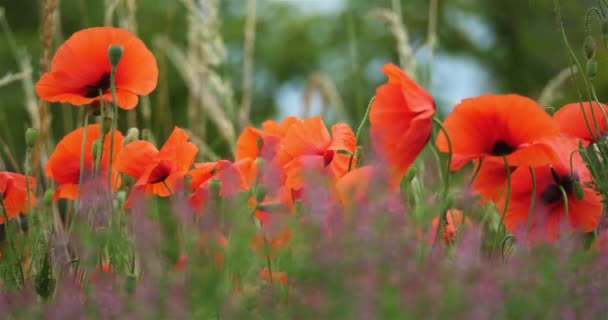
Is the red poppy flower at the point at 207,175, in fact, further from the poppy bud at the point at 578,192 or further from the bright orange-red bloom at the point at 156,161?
the poppy bud at the point at 578,192

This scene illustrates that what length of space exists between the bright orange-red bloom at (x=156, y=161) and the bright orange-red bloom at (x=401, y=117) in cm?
30

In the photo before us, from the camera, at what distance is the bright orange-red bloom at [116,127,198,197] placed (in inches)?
47.3

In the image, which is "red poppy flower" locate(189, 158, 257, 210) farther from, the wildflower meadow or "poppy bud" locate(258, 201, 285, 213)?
"poppy bud" locate(258, 201, 285, 213)

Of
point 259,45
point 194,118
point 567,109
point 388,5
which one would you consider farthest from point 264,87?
point 567,109

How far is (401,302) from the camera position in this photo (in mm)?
678

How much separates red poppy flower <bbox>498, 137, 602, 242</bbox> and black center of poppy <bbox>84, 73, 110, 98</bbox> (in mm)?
526

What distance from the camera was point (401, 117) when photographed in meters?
1.03

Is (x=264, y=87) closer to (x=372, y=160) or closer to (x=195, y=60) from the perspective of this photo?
(x=195, y=60)

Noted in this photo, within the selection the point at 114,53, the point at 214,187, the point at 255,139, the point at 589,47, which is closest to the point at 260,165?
the point at 214,187

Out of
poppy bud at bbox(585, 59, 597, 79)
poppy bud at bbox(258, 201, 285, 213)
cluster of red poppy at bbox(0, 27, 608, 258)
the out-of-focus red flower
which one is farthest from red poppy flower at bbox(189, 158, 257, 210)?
poppy bud at bbox(585, 59, 597, 79)

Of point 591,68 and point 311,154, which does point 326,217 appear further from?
point 591,68

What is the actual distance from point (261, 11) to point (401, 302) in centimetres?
1227

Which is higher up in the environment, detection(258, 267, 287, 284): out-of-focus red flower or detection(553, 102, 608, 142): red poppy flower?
detection(553, 102, 608, 142): red poppy flower

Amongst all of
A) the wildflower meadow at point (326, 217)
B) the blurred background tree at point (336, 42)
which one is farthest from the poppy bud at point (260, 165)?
the blurred background tree at point (336, 42)
